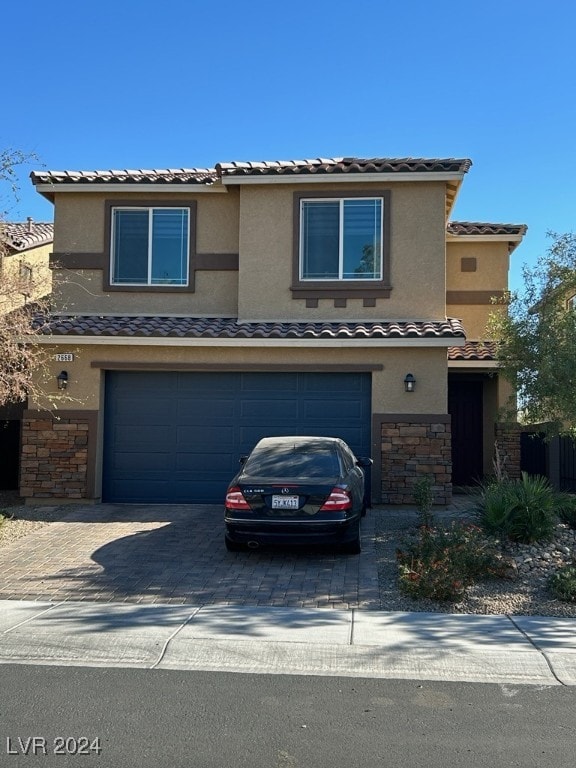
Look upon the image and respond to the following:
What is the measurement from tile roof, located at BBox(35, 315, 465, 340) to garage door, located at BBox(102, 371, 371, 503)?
871mm

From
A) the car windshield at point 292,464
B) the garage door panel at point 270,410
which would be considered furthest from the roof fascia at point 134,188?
the car windshield at point 292,464

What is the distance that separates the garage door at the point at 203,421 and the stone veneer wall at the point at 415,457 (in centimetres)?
57

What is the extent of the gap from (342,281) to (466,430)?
5.00 m

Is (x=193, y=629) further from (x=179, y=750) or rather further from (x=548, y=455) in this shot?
(x=548, y=455)

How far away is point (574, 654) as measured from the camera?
6.27 metres

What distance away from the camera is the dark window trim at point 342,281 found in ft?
46.3

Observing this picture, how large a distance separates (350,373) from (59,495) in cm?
578

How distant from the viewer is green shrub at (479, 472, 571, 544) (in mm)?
9945

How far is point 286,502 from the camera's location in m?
9.02

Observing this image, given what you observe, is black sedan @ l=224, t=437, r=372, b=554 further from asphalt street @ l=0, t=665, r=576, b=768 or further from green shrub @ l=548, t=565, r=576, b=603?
asphalt street @ l=0, t=665, r=576, b=768

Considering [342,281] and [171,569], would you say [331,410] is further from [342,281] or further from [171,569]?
[171,569]


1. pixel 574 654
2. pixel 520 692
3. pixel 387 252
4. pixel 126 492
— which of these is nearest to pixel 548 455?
pixel 387 252

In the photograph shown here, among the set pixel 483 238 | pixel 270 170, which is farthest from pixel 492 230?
pixel 270 170

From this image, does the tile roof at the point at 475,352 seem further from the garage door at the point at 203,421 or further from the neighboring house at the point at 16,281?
the neighboring house at the point at 16,281
